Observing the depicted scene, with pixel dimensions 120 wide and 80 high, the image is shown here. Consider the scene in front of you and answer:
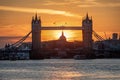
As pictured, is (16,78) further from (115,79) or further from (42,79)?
(115,79)

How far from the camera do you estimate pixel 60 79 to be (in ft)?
294

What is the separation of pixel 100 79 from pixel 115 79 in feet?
5.74

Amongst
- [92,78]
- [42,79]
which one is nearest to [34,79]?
[42,79]

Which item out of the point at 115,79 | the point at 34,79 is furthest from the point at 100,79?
the point at 34,79

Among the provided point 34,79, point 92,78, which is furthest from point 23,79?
point 92,78

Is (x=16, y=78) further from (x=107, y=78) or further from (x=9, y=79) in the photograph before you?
(x=107, y=78)

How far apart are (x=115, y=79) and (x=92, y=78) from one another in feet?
11.4

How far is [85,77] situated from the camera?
9444cm

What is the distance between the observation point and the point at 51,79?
89.9 m

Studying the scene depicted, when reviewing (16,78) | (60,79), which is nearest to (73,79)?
(60,79)

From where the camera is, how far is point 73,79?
8962cm

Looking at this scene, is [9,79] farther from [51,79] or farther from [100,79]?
[100,79]

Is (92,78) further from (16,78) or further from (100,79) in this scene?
(16,78)

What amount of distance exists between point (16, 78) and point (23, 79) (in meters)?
2.39
